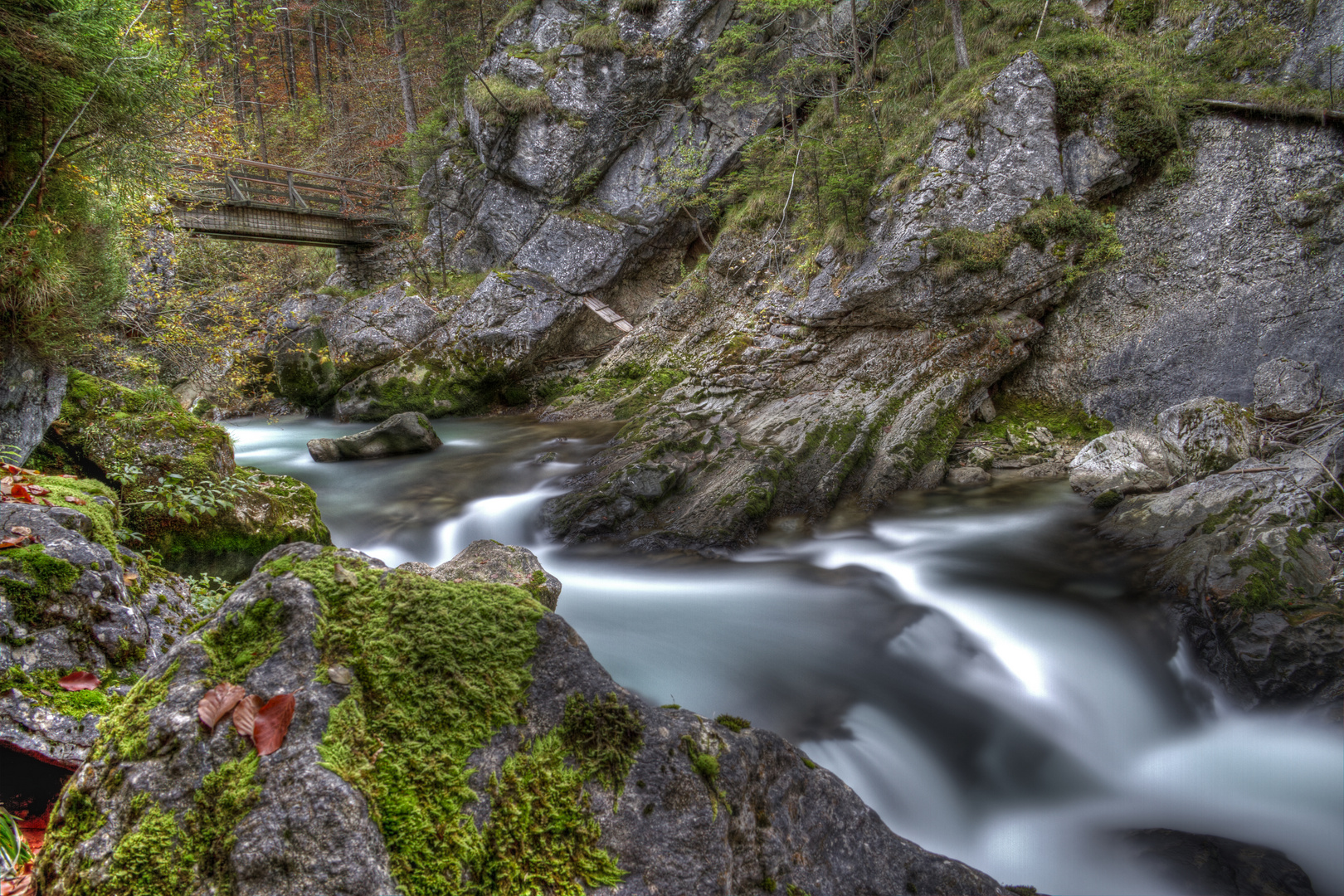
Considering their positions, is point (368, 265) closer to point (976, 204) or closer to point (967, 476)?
point (976, 204)

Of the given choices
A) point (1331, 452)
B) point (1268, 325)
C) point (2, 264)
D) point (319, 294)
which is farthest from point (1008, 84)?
point (319, 294)

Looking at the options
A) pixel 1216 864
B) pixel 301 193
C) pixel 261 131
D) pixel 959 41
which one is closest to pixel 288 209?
pixel 301 193

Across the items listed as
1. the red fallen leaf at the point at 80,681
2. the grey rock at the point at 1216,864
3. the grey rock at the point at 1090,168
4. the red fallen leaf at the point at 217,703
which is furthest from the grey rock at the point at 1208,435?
the red fallen leaf at the point at 80,681

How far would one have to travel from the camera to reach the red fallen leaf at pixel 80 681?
2484 millimetres

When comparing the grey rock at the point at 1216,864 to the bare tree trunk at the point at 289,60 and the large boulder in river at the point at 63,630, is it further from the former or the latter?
the bare tree trunk at the point at 289,60

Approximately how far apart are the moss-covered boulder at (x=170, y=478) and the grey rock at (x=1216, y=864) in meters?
6.03

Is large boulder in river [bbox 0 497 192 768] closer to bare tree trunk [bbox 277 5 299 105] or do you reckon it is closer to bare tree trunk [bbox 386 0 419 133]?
bare tree trunk [bbox 386 0 419 133]

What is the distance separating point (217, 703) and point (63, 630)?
5.30 ft

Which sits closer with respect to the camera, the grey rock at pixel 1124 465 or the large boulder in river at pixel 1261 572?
the large boulder in river at pixel 1261 572

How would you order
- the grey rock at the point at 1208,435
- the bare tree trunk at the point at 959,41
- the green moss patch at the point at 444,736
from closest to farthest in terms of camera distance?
the green moss patch at the point at 444,736, the grey rock at the point at 1208,435, the bare tree trunk at the point at 959,41

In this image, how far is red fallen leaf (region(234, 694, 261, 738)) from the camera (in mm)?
1652

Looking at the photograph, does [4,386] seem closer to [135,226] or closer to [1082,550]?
[135,226]

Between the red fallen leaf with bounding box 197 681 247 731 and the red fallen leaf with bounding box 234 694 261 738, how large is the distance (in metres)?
0.02

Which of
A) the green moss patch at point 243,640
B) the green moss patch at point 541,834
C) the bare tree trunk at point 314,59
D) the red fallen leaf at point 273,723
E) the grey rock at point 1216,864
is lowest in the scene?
the grey rock at point 1216,864
